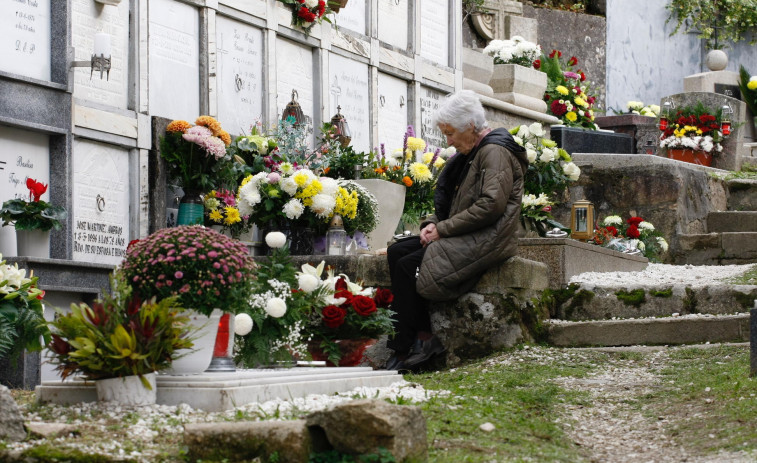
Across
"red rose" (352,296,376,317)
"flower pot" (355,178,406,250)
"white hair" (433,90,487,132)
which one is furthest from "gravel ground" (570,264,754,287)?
"red rose" (352,296,376,317)

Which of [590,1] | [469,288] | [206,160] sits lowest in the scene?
[469,288]

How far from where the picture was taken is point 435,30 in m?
12.1

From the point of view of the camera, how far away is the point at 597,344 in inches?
299

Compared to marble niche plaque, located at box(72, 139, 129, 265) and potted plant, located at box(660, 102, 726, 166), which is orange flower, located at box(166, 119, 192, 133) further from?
potted plant, located at box(660, 102, 726, 166)

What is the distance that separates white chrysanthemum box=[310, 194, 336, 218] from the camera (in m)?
7.74

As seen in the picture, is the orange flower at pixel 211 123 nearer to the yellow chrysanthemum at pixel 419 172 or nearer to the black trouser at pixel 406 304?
the black trouser at pixel 406 304

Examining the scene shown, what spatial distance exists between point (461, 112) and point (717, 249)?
5.19m

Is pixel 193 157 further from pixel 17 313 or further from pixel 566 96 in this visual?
pixel 566 96

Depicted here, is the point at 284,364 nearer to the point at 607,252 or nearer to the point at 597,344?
the point at 597,344

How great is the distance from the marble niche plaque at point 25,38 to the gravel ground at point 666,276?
3.71m

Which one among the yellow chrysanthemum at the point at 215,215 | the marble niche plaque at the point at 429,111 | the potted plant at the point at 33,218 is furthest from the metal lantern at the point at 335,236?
the marble niche plaque at the point at 429,111

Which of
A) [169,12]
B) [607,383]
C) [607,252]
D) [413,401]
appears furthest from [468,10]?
[413,401]

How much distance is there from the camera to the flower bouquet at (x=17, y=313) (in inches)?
235

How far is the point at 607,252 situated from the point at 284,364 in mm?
4231
